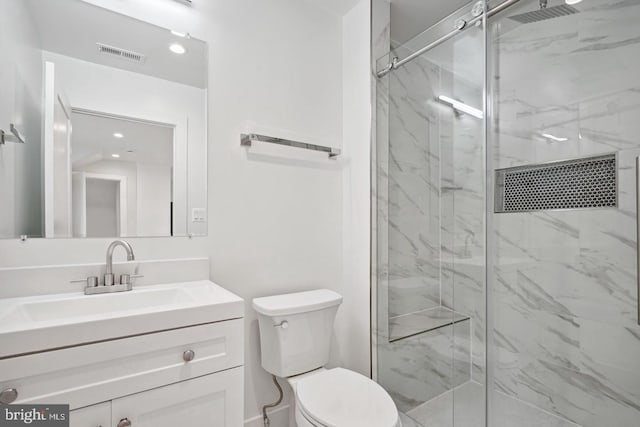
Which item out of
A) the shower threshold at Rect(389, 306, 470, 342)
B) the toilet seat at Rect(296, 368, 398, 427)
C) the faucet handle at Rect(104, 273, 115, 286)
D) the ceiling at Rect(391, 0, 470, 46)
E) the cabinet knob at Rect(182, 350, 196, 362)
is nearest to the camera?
the cabinet knob at Rect(182, 350, 196, 362)

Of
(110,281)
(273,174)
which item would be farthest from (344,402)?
(273,174)

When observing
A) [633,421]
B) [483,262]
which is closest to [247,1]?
[483,262]

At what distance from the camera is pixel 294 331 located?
1494 mm

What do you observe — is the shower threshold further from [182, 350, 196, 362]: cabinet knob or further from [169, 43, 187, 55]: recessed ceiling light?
[169, 43, 187, 55]: recessed ceiling light

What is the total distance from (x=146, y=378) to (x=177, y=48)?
140cm

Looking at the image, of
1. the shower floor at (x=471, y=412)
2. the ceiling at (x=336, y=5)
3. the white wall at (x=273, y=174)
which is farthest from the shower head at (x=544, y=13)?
the shower floor at (x=471, y=412)

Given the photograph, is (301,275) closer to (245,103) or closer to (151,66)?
A: (245,103)

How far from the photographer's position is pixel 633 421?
115 cm

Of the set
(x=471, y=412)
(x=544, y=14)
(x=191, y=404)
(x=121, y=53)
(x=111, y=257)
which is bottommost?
(x=471, y=412)

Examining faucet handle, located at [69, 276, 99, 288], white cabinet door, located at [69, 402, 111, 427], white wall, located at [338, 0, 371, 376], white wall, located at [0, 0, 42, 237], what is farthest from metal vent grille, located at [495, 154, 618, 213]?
white wall, located at [0, 0, 42, 237]

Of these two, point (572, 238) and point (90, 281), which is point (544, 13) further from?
point (90, 281)

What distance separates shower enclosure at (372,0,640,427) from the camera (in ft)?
3.88

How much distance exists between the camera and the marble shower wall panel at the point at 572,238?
3.78 feet

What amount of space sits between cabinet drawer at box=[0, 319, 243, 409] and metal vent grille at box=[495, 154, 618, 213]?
4.14ft
